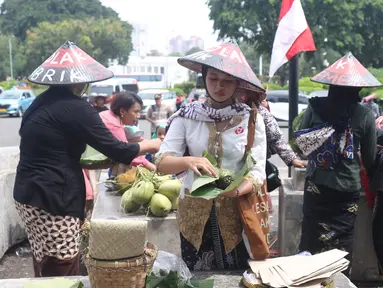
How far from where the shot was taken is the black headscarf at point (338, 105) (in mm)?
3684

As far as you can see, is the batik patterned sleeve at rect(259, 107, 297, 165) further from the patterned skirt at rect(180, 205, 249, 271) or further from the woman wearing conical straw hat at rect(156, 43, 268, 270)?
the patterned skirt at rect(180, 205, 249, 271)

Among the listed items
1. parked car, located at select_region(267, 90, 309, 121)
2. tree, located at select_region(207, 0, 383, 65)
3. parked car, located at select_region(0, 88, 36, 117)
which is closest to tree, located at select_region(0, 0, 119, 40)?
parked car, located at select_region(0, 88, 36, 117)

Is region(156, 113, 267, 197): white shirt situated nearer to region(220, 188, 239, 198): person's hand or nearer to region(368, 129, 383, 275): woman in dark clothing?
region(220, 188, 239, 198): person's hand

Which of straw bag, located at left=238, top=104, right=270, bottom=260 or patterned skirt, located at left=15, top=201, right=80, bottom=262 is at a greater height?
straw bag, located at left=238, top=104, right=270, bottom=260

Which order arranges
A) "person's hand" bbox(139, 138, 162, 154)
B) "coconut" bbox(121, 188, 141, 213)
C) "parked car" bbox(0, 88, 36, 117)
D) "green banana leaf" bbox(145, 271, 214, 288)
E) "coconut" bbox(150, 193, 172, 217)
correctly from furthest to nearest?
1. "parked car" bbox(0, 88, 36, 117)
2. "coconut" bbox(121, 188, 141, 213)
3. "coconut" bbox(150, 193, 172, 217)
4. "person's hand" bbox(139, 138, 162, 154)
5. "green banana leaf" bbox(145, 271, 214, 288)

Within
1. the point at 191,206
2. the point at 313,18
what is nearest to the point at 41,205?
the point at 191,206

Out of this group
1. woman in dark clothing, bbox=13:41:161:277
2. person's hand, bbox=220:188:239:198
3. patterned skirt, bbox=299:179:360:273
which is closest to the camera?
person's hand, bbox=220:188:239:198

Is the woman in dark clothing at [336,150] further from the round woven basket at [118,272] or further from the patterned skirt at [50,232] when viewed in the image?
the round woven basket at [118,272]

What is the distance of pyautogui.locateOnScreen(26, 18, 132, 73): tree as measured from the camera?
5191 centimetres

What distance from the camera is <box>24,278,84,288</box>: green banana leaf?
2244 millimetres

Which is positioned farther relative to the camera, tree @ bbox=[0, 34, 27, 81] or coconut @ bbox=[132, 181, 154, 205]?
tree @ bbox=[0, 34, 27, 81]

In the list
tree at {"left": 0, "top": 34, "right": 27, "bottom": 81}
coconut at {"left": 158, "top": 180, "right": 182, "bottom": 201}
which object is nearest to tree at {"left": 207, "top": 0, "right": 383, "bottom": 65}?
coconut at {"left": 158, "top": 180, "right": 182, "bottom": 201}

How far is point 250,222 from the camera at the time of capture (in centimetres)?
250

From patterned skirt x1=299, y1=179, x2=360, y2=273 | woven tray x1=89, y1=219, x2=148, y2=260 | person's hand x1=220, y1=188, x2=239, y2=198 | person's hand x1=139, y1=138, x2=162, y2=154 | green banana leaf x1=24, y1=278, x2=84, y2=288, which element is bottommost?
patterned skirt x1=299, y1=179, x2=360, y2=273
